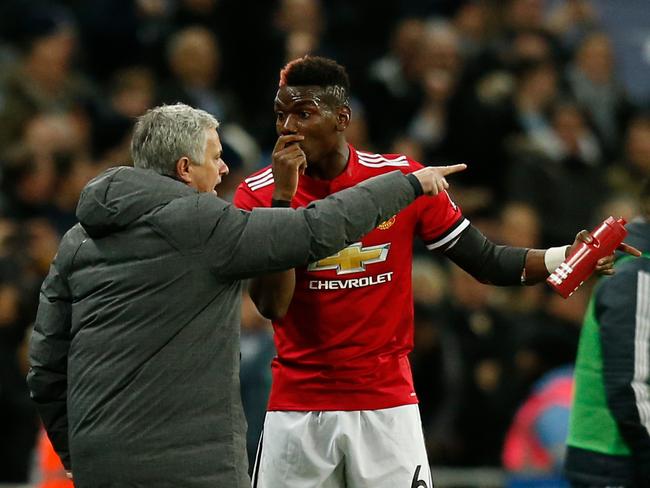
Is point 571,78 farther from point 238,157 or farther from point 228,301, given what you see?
point 228,301

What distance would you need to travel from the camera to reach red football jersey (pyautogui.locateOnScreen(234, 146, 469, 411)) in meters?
4.47

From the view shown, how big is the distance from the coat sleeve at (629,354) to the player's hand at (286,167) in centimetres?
123

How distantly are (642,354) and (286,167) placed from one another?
1.44m

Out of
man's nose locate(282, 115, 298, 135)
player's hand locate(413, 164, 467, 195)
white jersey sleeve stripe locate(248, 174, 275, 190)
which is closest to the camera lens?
player's hand locate(413, 164, 467, 195)

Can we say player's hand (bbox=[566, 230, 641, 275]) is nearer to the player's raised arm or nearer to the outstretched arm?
the outstretched arm

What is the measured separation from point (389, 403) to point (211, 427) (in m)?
0.87

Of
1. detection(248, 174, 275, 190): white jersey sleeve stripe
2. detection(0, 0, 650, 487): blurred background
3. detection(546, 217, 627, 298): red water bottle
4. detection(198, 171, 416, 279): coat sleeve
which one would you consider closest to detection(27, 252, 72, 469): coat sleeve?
detection(198, 171, 416, 279): coat sleeve

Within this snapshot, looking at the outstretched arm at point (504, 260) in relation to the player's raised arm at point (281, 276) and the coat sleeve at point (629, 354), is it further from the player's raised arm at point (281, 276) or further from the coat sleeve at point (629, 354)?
the player's raised arm at point (281, 276)

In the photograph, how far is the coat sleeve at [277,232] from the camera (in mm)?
3762

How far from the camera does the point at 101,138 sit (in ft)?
29.0

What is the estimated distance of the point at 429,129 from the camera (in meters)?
9.43

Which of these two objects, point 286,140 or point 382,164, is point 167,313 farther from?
point 382,164

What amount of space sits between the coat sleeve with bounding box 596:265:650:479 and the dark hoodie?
A: 1.19 meters

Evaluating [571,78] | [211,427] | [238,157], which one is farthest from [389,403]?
[571,78]
